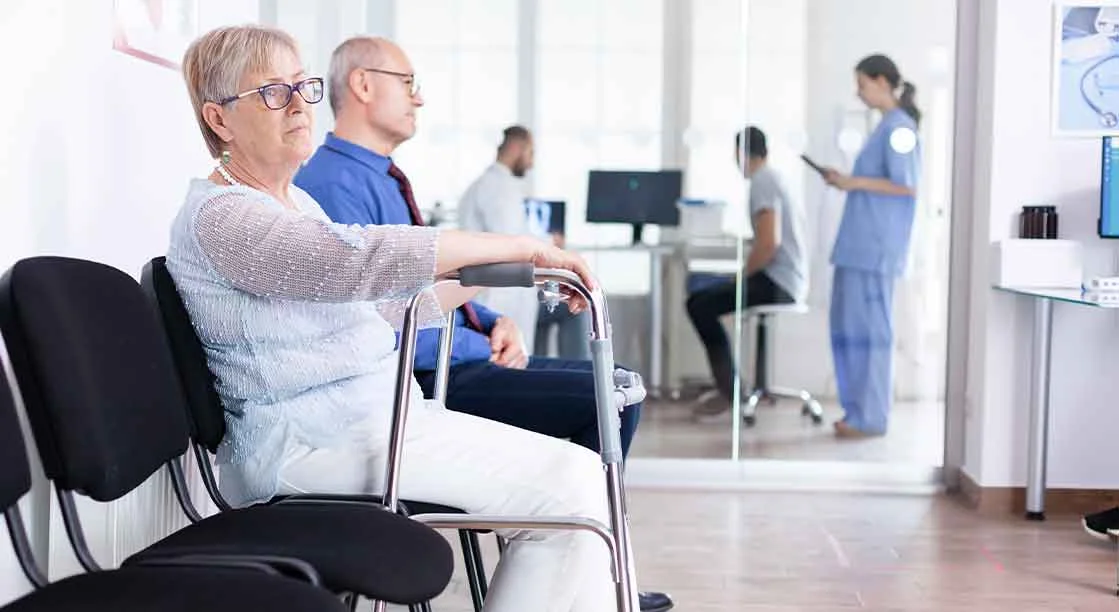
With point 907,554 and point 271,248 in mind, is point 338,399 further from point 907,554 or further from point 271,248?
point 907,554

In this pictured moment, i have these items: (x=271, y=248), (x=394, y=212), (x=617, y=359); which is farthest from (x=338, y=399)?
(x=617, y=359)

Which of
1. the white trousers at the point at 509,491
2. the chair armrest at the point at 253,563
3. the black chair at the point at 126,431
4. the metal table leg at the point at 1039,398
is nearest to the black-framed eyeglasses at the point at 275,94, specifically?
the black chair at the point at 126,431

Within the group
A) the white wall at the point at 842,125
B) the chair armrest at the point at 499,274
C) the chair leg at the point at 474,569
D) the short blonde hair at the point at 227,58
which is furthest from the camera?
the white wall at the point at 842,125

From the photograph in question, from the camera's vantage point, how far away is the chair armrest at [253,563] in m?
1.79

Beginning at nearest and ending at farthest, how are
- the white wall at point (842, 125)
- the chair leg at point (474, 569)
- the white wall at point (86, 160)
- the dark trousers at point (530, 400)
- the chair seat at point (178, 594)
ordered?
the chair seat at point (178, 594) → the white wall at point (86, 160) → the chair leg at point (474, 569) → the dark trousers at point (530, 400) → the white wall at point (842, 125)

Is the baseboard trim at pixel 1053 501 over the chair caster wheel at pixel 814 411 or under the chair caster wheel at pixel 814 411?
under

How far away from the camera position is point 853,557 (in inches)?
154

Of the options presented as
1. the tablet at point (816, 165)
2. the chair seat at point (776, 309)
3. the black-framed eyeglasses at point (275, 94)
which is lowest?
the chair seat at point (776, 309)

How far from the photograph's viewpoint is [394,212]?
10.2ft

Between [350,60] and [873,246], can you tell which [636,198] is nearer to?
[873,246]

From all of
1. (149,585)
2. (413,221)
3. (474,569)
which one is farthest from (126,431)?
(413,221)

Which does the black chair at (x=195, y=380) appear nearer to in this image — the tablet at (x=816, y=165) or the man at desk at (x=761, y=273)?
the man at desk at (x=761, y=273)

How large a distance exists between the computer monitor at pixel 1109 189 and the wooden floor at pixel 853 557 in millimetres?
930

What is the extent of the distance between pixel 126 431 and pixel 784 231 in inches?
134
